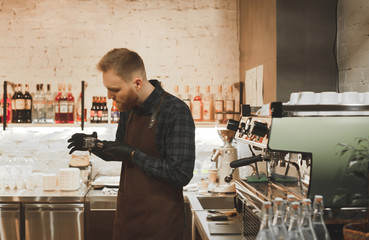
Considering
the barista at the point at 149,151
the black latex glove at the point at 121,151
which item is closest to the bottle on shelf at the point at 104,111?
the barista at the point at 149,151

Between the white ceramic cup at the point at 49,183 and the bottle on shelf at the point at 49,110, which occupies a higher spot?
the bottle on shelf at the point at 49,110

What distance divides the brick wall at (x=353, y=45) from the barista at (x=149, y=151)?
123 cm

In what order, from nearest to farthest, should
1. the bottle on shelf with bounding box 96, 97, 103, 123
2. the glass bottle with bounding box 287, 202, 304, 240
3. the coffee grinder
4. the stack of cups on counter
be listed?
the glass bottle with bounding box 287, 202, 304, 240
the stack of cups on counter
the coffee grinder
the bottle on shelf with bounding box 96, 97, 103, 123

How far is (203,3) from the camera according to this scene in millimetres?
3957

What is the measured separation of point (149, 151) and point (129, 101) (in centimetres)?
26

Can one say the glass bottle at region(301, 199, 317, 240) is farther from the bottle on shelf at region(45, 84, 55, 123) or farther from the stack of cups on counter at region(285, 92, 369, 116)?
the bottle on shelf at region(45, 84, 55, 123)

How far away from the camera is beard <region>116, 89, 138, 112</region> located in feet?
6.38

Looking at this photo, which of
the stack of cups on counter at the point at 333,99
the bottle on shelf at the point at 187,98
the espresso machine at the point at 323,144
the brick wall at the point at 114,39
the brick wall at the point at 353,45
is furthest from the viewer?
the brick wall at the point at 114,39

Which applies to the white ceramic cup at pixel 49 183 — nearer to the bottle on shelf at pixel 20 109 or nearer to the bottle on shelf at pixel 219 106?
the bottle on shelf at pixel 20 109

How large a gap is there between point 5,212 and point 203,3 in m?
2.60

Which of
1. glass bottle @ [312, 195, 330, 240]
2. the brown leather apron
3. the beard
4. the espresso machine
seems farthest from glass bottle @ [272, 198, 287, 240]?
the beard

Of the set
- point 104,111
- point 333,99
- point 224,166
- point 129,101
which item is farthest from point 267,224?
point 104,111

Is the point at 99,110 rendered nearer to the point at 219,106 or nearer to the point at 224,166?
the point at 219,106

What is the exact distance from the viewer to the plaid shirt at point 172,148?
1.81m
